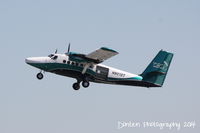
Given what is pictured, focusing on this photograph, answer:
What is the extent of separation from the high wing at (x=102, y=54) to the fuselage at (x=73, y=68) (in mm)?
1045

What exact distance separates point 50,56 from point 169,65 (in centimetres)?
1307

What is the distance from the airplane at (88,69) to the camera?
42.2 meters

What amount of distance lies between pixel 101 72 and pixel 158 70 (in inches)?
267

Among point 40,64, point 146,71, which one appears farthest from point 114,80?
point 40,64

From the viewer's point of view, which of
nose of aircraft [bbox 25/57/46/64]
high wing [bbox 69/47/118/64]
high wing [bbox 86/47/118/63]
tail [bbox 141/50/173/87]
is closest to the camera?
high wing [bbox 86/47/118/63]

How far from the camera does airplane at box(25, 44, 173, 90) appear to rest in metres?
42.2

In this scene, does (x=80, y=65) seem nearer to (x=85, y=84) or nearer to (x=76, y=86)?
(x=85, y=84)

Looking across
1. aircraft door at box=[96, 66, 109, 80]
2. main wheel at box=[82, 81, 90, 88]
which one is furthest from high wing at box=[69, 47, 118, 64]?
main wheel at box=[82, 81, 90, 88]

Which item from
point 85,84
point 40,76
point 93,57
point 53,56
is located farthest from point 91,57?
point 40,76

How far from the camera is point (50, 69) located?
42688mm

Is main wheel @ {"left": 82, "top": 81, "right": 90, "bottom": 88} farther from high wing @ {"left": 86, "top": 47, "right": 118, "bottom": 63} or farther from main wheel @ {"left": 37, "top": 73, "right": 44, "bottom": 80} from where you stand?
main wheel @ {"left": 37, "top": 73, "right": 44, "bottom": 80}

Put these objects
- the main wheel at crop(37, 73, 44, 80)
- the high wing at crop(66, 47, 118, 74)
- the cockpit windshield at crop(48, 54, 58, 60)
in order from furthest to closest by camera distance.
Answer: the main wheel at crop(37, 73, 44, 80) < the cockpit windshield at crop(48, 54, 58, 60) < the high wing at crop(66, 47, 118, 74)

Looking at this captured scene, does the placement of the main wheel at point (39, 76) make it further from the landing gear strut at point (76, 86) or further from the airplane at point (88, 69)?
the landing gear strut at point (76, 86)

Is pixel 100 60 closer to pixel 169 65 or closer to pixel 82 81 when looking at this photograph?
pixel 82 81
